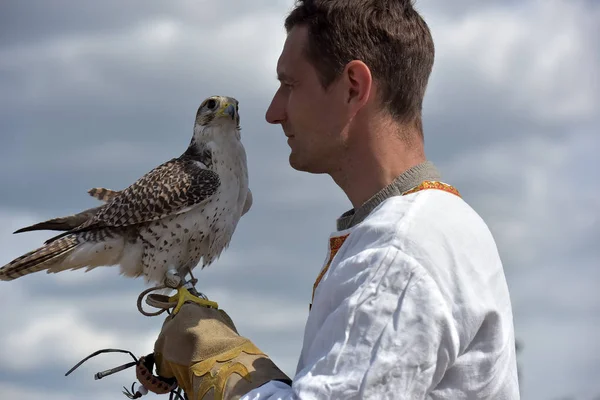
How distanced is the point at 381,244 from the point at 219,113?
4084mm

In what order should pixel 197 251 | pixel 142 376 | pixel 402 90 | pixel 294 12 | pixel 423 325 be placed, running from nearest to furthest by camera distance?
pixel 423 325
pixel 402 90
pixel 294 12
pixel 142 376
pixel 197 251

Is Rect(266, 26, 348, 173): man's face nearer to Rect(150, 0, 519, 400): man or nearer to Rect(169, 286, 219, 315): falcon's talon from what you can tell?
Rect(150, 0, 519, 400): man

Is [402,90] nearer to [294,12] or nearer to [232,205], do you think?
[294,12]

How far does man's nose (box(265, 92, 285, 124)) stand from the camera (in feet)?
8.24

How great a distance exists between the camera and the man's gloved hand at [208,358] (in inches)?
94.3

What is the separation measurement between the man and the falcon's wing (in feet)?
8.99

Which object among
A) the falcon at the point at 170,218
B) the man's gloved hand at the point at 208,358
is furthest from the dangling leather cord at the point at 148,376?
the falcon at the point at 170,218

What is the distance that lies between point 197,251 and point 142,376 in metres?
2.26

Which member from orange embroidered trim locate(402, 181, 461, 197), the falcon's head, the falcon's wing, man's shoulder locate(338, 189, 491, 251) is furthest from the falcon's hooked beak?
man's shoulder locate(338, 189, 491, 251)

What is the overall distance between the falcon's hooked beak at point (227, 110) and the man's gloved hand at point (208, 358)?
3.08 m

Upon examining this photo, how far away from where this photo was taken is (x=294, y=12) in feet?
8.43

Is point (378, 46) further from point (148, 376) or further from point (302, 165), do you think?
point (148, 376)

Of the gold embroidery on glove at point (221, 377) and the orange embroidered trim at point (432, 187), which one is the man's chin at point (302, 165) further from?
the gold embroidery on glove at point (221, 377)

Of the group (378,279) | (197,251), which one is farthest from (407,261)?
(197,251)
